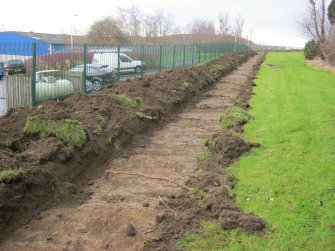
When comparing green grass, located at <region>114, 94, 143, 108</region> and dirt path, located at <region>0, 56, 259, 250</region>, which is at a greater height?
green grass, located at <region>114, 94, 143, 108</region>

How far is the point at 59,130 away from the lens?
23.1 feet

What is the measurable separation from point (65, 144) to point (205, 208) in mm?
2796

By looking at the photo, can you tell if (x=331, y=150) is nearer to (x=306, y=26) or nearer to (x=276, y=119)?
(x=276, y=119)

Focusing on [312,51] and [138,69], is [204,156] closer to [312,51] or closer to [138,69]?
[138,69]

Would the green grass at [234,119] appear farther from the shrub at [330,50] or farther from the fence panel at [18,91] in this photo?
the shrub at [330,50]

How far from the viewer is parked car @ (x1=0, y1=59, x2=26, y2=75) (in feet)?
33.8

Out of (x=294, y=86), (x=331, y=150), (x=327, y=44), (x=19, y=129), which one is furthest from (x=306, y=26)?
(x=19, y=129)

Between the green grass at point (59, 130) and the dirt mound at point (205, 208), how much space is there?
207cm

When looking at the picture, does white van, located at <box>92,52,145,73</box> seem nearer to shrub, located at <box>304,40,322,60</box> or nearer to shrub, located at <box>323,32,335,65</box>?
shrub, located at <box>323,32,335,65</box>

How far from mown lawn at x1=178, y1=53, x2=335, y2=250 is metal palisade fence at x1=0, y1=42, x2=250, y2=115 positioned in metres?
5.12

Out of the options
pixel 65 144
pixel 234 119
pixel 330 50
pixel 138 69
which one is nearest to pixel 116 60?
pixel 138 69

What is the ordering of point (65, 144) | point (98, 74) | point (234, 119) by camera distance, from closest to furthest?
point (65, 144), point (234, 119), point (98, 74)

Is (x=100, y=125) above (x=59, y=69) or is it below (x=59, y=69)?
below

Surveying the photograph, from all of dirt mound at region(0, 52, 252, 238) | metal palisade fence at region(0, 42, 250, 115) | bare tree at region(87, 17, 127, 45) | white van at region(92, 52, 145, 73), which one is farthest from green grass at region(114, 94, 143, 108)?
bare tree at region(87, 17, 127, 45)
